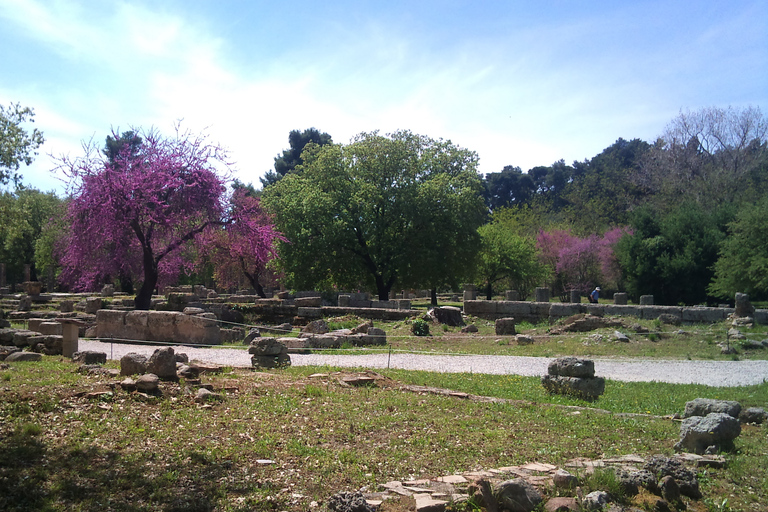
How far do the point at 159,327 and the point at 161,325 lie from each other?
8cm

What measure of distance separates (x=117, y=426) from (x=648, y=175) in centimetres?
4969

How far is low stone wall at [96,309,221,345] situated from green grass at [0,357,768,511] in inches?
262

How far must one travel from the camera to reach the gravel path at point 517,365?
11672mm

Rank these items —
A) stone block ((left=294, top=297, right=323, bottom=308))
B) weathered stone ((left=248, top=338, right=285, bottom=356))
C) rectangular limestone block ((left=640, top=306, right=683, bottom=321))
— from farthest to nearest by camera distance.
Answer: stone block ((left=294, top=297, right=323, bottom=308)) < rectangular limestone block ((left=640, top=306, right=683, bottom=321)) < weathered stone ((left=248, top=338, right=285, bottom=356))

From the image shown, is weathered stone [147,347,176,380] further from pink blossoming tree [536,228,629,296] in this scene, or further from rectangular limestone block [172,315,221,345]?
pink blossoming tree [536,228,629,296]

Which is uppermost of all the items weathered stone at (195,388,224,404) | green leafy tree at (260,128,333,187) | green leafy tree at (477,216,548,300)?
green leafy tree at (260,128,333,187)

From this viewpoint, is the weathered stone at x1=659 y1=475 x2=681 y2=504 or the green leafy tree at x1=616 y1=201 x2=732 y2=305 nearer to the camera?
the weathered stone at x1=659 y1=475 x2=681 y2=504

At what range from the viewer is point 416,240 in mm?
26938

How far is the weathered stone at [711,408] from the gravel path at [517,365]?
4.26 meters

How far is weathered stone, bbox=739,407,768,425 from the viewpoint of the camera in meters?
7.45

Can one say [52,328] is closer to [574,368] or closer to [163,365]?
[163,365]

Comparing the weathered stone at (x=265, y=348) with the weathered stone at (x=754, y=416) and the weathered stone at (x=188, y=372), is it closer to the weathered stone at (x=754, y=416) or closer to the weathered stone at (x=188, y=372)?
the weathered stone at (x=188, y=372)

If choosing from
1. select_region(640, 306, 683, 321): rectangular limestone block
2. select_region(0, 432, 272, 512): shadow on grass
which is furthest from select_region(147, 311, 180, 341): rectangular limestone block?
select_region(640, 306, 683, 321): rectangular limestone block

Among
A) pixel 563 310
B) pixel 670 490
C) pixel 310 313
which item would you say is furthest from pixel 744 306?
pixel 670 490
